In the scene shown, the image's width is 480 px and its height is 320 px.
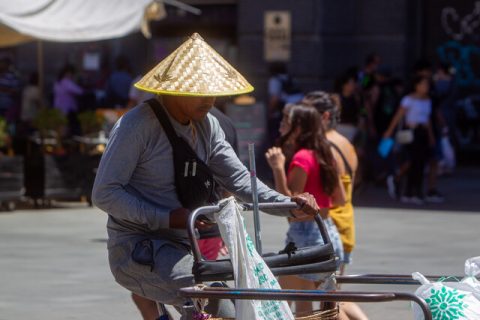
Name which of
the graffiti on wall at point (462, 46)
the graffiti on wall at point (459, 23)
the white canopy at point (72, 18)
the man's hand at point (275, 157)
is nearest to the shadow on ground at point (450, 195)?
the graffiti on wall at point (462, 46)

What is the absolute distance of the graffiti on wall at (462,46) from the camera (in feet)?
63.0

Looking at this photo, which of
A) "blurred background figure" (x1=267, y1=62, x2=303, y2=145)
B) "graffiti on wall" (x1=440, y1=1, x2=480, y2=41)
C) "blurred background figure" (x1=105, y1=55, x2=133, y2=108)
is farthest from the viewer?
"blurred background figure" (x1=105, y1=55, x2=133, y2=108)

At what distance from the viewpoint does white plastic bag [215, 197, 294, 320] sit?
4.18m

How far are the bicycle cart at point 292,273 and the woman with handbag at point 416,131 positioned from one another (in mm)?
10198

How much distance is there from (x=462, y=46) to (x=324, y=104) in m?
12.6

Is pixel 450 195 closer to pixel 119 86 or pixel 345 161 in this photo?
pixel 119 86

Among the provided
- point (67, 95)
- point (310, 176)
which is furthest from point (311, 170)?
point (67, 95)

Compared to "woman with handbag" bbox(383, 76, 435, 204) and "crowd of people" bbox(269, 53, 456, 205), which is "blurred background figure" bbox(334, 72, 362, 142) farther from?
"woman with handbag" bbox(383, 76, 435, 204)

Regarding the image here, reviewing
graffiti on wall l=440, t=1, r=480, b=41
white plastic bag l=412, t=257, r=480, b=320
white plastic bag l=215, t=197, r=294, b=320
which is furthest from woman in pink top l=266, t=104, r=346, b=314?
graffiti on wall l=440, t=1, r=480, b=41

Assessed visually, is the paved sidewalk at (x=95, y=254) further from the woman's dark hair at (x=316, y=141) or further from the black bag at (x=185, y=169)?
the black bag at (x=185, y=169)

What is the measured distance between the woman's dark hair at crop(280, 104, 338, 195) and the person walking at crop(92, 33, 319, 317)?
6.00 feet

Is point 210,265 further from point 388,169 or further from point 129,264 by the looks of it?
point 388,169

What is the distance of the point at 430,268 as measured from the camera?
9.91 meters

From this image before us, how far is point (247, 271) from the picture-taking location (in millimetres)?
4238
